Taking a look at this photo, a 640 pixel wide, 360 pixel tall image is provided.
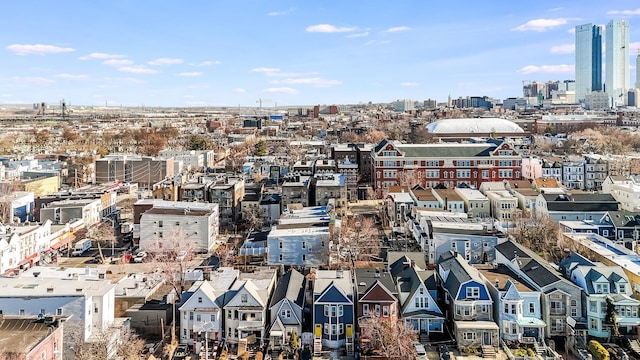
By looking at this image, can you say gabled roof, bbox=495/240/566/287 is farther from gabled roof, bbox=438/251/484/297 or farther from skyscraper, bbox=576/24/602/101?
skyscraper, bbox=576/24/602/101

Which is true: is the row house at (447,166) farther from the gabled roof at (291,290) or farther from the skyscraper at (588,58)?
the skyscraper at (588,58)

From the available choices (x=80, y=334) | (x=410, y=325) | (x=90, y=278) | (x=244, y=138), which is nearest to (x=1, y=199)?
(x=90, y=278)

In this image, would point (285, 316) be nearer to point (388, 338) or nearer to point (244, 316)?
point (244, 316)

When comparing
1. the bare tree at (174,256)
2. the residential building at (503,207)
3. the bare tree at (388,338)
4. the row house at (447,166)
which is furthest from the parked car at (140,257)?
the residential building at (503,207)

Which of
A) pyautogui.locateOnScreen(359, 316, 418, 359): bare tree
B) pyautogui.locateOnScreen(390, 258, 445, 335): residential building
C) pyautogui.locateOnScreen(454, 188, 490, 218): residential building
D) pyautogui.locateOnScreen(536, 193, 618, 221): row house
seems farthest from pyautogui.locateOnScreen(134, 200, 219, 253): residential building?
pyautogui.locateOnScreen(536, 193, 618, 221): row house

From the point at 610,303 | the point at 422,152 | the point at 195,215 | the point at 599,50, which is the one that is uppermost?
the point at 599,50

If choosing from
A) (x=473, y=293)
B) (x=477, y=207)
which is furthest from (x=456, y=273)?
(x=477, y=207)

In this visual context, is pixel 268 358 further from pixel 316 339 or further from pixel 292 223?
pixel 292 223
